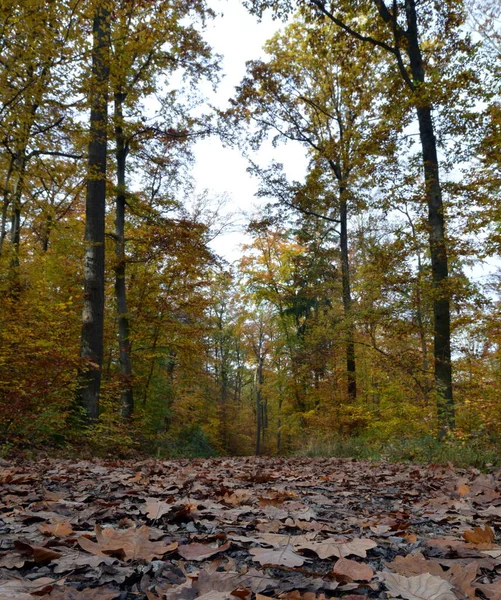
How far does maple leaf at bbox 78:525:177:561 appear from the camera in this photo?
1394 millimetres

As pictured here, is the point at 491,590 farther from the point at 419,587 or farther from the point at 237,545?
the point at 237,545

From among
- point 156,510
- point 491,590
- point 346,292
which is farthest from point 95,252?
point 346,292

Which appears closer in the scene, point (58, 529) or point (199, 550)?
point (199, 550)

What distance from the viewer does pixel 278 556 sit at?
1419mm

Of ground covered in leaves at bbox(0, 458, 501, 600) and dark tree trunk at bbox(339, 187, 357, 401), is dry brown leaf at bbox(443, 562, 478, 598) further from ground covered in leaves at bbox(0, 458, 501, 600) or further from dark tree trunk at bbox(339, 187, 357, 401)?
dark tree trunk at bbox(339, 187, 357, 401)

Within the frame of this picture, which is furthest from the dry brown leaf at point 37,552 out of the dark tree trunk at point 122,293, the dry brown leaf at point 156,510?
the dark tree trunk at point 122,293

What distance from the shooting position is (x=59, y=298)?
37.8 feet

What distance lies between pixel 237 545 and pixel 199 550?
0.17 metres

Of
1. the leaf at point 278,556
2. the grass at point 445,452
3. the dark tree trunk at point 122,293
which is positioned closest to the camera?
the leaf at point 278,556

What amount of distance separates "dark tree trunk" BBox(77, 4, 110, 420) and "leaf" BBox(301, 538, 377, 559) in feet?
22.3

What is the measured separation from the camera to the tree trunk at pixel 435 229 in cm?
895

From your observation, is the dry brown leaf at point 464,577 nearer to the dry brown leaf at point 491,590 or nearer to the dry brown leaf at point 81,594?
the dry brown leaf at point 491,590

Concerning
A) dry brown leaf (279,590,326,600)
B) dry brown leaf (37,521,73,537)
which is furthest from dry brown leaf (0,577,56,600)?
dry brown leaf (279,590,326,600)

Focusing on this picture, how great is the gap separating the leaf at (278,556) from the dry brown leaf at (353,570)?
0.43 ft
